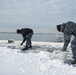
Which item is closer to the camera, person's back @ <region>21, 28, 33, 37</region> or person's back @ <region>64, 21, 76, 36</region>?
person's back @ <region>64, 21, 76, 36</region>

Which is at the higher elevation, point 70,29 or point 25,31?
point 70,29

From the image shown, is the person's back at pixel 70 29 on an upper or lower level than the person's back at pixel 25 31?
upper

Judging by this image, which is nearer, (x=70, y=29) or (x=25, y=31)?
(x=70, y=29)

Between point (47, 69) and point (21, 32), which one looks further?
point (21, 32)

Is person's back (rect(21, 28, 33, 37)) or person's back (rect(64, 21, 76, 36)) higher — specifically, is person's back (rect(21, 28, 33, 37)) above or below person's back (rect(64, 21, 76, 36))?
below

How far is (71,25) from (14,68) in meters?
2.45

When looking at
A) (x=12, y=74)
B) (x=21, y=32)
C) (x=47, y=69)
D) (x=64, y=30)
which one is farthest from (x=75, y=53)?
(x=21, y=32)

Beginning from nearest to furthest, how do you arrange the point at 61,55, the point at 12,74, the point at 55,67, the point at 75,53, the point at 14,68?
1. the point at 12,74
2. the point at 14,68
3. the point at 55,67
4. the point at 75,53
5. the point at 61,55

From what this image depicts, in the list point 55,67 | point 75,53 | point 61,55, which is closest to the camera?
point 55,67

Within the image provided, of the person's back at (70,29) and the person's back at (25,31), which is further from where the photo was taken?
the person's back at (25,31)

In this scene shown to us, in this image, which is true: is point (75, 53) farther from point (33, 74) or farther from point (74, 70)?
point (33, 74)

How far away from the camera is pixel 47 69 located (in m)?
6.95

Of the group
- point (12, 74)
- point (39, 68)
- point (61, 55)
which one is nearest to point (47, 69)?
point (39, 68)

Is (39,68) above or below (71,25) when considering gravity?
below
